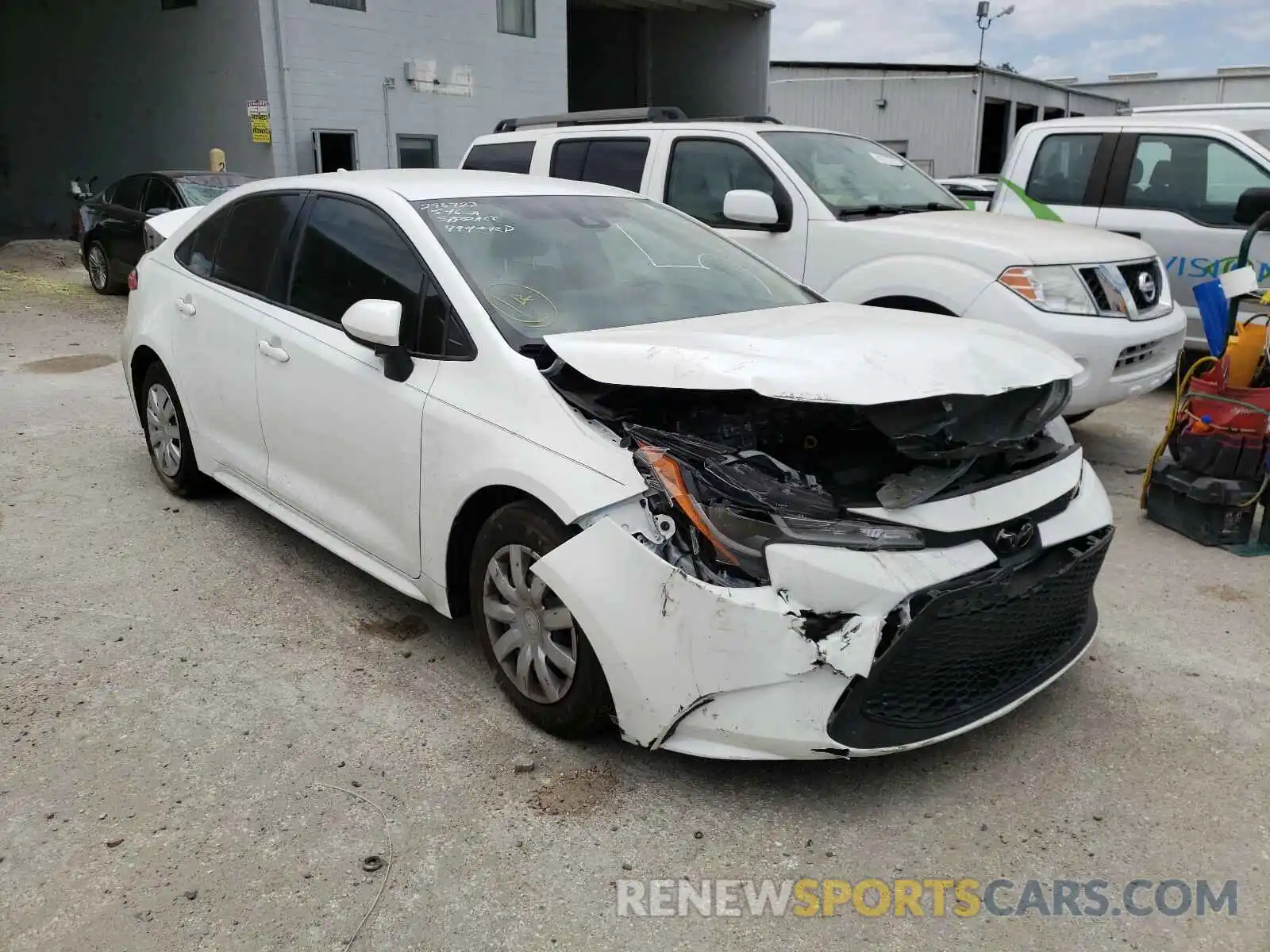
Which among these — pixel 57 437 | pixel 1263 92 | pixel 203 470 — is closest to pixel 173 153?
pixel 57 437

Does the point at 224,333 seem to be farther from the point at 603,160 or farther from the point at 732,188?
the point at 603,160

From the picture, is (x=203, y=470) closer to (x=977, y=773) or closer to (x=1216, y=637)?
(x=977, y=773)

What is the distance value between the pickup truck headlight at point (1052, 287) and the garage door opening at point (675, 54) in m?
17.7

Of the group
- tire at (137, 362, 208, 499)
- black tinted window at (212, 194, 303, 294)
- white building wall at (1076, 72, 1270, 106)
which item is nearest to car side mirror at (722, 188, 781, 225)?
black tinted window at (212, 194, 303, 294)

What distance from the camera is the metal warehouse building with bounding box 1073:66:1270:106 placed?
34.5m

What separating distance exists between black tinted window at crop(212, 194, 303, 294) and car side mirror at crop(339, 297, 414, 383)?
107cm

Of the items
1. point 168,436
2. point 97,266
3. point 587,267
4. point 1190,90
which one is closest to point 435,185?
point 587,267

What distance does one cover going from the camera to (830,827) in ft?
9.46

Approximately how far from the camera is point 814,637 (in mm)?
2699

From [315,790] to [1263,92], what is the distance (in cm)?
4043

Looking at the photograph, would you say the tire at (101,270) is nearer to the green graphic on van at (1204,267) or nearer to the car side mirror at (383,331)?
the car side mirror at (383,331)

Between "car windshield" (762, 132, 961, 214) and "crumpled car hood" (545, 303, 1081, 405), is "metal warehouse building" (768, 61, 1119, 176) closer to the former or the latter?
"car windshield" (762, 132, 961, 214)

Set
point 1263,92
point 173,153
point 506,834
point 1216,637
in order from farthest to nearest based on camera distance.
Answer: point 1263,92, point 173,153, point 1216,637, point 506,834

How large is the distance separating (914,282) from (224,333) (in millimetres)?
3628
